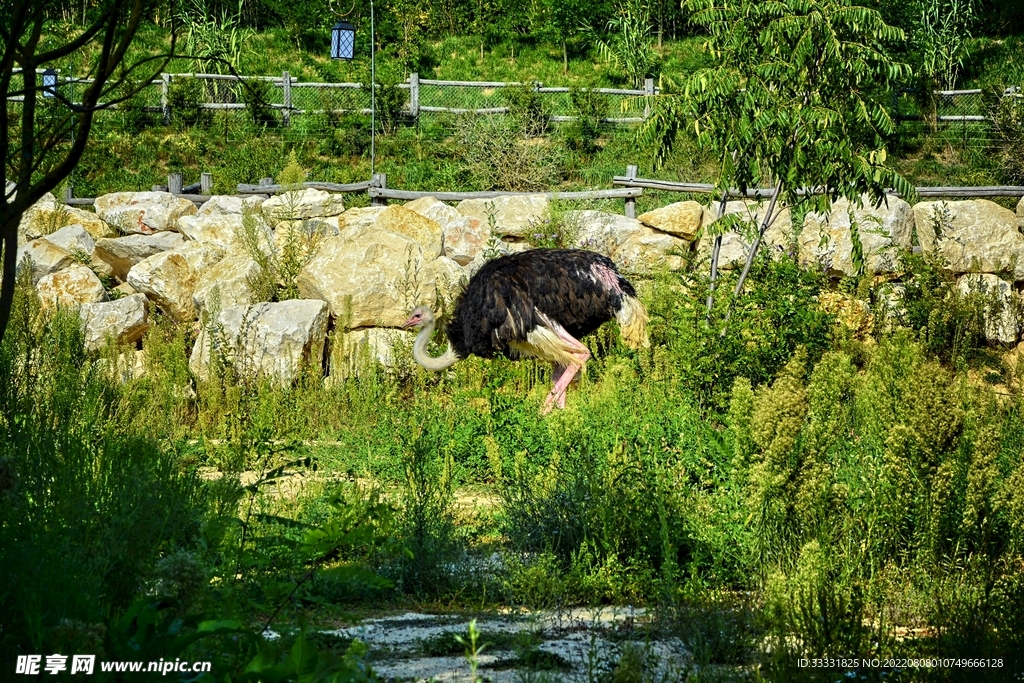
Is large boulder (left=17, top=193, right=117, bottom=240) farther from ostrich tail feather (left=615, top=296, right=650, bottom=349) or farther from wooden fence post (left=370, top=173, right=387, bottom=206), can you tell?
ostrich tail feather (left=615, top=296, right=650, bottom=349)

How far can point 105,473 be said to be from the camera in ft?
16.1

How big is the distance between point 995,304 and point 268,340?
7135 mm

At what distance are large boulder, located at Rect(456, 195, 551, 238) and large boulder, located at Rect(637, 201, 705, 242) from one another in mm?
1264

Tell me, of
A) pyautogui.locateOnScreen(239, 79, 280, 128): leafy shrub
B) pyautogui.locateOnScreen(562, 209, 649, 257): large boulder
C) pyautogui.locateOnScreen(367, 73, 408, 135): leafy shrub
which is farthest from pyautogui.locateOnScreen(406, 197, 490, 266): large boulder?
pyautogui.locateOnScreen(239, 79, 280, 128): leafy shrub

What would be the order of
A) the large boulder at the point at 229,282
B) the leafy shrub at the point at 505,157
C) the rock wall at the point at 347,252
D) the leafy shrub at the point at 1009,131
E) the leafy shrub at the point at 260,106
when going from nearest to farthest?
1. the rock wall at the point at 347,252
2. the large boulder at the point at 229,282
3. the leafy shrub at the point at 505,157
4. the leafy shrub at the point at 1009,131
5. the leafy shrub at the point at 260,106

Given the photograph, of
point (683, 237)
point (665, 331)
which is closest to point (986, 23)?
point (683, 237)

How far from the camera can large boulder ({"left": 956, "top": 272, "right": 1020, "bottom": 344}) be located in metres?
11.4

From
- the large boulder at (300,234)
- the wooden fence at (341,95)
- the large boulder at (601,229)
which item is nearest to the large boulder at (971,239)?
the large boulder at (601,229)

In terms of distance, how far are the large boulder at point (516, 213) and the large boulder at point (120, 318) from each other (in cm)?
363

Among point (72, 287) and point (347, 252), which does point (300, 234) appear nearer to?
point (347, 252)

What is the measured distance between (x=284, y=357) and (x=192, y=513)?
498 centimetres

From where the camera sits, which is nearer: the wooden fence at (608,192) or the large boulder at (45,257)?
the large boulder at (45,257)

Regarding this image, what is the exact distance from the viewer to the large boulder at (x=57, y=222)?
13633 millimetres
